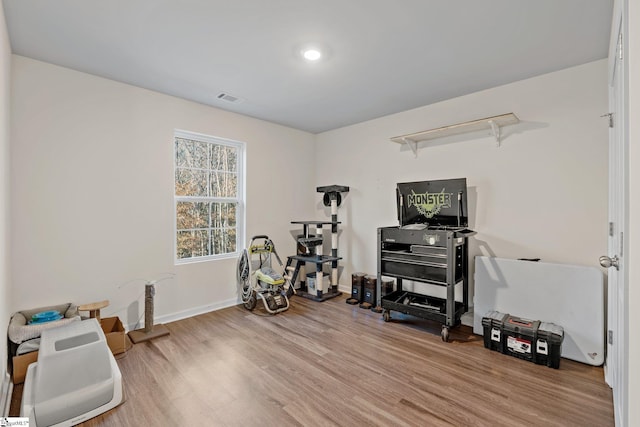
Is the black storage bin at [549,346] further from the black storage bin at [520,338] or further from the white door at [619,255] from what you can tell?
the white door at [619,255]

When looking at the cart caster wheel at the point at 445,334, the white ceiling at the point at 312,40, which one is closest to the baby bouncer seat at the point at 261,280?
the cart caster wheel at the point at 445,334

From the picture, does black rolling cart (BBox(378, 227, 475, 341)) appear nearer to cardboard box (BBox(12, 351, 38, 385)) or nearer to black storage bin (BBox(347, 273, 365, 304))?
black storage bin (BBox(347, 273, 365, 304))

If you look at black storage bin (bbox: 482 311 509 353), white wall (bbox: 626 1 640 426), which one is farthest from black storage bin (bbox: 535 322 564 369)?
white wall (bbox: 626 1 640 426)

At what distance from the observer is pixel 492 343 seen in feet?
9.06

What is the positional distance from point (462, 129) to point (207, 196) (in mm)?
3199

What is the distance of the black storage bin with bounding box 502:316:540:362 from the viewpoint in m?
2.54

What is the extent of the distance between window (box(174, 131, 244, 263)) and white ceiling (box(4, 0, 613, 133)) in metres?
0.74

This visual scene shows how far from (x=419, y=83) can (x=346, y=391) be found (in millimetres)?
2922

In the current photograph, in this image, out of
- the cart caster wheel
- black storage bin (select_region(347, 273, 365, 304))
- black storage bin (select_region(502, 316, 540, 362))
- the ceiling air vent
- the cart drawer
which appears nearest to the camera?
black storage bin (select_region(502, 316, 540, 362))

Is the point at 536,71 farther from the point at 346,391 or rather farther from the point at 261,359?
the point at 261,359

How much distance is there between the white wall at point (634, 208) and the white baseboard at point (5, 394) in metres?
3.24

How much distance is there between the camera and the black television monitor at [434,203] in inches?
130

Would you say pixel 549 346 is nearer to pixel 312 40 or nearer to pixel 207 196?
pixel 312 40

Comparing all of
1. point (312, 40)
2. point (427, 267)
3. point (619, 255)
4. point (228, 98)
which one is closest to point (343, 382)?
point (427, 267)
